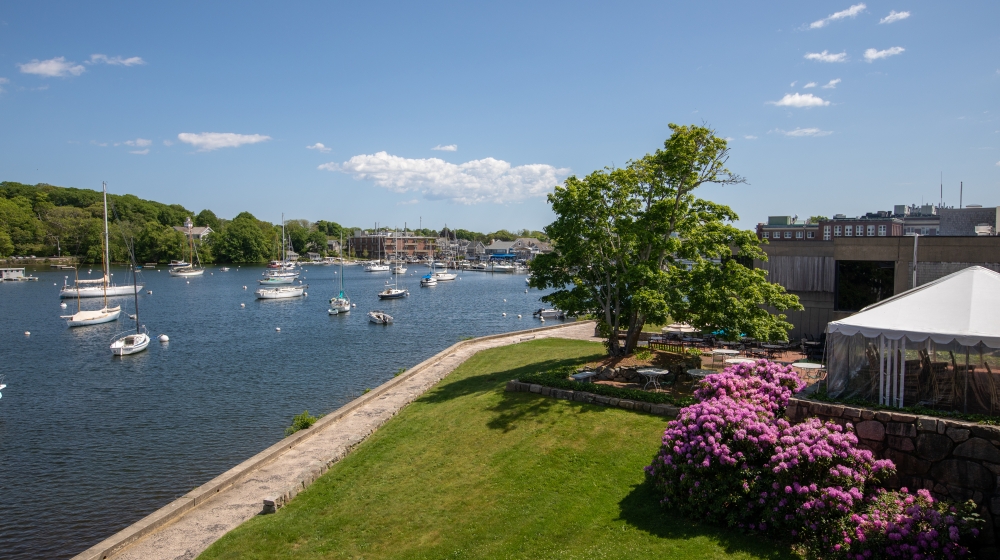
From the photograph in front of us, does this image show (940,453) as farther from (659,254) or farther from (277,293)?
(277,293)

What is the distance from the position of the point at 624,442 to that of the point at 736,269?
911cm

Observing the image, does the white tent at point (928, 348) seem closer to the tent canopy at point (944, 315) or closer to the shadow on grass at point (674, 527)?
the tent canopy at point (944, 315)

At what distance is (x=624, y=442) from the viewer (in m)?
14.9

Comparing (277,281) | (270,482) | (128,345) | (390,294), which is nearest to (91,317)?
(128,345)

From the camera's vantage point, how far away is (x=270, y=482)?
15.8 m

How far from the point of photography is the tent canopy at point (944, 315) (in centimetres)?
987

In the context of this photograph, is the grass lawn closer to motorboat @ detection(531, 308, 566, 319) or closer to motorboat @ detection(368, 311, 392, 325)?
motorboat @ detection(368, 311, 392, 325)

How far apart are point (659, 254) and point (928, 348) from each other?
41.2 ft

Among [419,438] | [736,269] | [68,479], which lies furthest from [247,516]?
[736,269]

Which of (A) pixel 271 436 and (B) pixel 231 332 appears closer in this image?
(A) pixel 271 436

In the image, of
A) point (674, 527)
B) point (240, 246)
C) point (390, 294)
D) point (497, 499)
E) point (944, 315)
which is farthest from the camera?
point (240, 246)

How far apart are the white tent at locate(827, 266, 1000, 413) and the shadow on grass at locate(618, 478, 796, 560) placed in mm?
3599

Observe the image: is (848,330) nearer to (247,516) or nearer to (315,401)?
(247,516)

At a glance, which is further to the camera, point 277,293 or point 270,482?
point 277,293
